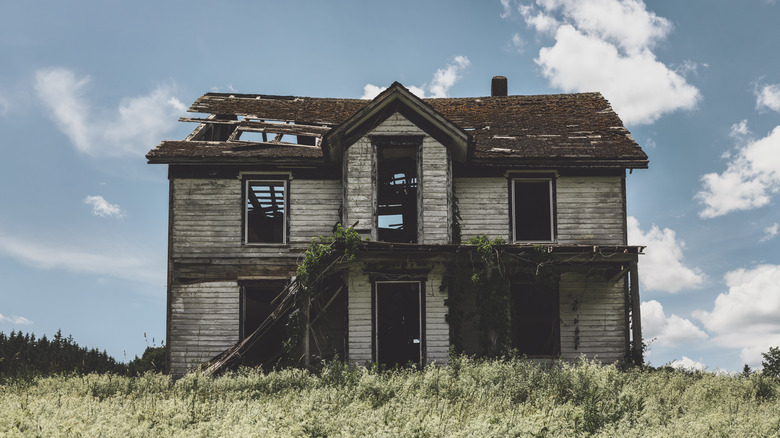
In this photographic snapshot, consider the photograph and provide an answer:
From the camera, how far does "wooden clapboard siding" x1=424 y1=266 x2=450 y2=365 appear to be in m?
15.6

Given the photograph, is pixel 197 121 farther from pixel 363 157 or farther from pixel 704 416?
pixel 704 416

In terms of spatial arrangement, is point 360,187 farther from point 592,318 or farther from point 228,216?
point 592,318

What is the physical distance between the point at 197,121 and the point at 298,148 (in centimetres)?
Result: 377

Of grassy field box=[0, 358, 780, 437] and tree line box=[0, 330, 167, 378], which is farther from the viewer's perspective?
tree line box=[0, 330, 167, 378]

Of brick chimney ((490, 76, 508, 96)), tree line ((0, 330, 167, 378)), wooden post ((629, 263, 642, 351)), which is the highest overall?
brick chimney ((490, 76, 508, 96))

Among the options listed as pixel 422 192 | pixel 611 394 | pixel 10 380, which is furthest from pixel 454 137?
pixel 10 380

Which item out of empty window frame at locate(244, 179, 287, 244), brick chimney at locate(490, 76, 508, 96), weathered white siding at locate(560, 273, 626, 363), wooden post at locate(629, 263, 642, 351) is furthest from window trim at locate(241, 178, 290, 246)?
brick chimney at locate(490, 76, 508, 96)

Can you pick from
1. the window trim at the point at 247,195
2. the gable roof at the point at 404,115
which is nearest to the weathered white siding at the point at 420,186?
the gable roof at the point at 404,115

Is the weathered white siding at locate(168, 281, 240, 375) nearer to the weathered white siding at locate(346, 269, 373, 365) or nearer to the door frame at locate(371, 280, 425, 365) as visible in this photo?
the weathered white siding at locate(346, 269, 373, 365)

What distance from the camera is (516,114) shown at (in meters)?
21.7

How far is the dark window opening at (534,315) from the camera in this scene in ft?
57.7

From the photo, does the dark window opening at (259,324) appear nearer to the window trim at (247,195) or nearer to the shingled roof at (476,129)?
the window trim at (247,195)

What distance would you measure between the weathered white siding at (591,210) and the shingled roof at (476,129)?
58 centimetres

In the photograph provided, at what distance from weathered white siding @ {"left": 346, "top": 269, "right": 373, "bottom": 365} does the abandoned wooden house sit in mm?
34
